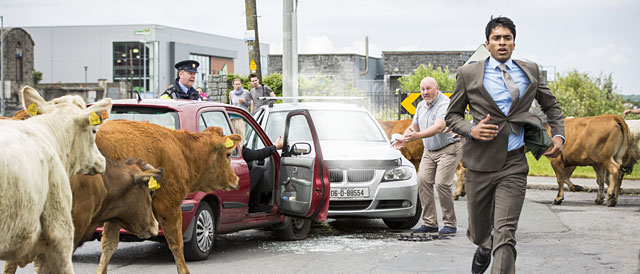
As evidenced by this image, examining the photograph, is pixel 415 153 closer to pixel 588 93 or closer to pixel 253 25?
pixel 253 25

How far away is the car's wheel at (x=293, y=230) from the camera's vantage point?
10180 mm

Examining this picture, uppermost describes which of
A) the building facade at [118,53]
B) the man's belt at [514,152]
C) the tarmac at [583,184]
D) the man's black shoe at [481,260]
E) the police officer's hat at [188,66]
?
the building facade at [118,53]

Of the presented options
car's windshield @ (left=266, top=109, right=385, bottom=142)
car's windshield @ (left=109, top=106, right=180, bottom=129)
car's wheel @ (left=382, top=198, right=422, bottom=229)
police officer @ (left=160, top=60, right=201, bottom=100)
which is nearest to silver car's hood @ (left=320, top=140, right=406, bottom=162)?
car's windshield @ (left=266, top=109, right=385, bottom=142)

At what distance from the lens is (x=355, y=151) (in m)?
11.0

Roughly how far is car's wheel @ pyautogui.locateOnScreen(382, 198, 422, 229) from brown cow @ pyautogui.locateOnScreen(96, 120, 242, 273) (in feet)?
13.8

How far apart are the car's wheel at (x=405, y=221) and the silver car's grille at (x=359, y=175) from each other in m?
0.94

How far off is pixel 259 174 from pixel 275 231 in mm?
1173

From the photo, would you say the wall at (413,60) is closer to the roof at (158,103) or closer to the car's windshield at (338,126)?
the car's windshield at (338,126)

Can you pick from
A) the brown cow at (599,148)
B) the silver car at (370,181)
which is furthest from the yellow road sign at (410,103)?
the silver car at (370,181)

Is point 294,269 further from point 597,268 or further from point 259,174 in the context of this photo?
point 597,268

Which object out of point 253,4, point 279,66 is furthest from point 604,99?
point 253,4

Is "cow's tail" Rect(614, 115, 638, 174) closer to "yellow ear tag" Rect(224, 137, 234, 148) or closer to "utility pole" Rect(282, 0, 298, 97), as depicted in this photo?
"utility pole" Rect(282, 0, 298, 97)

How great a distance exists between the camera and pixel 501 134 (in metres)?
6.23

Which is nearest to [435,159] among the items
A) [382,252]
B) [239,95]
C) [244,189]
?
[382,252]
